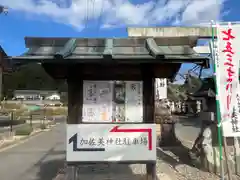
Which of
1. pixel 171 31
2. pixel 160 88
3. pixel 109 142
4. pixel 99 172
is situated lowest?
pixel 99 172

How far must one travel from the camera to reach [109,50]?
4.87 m

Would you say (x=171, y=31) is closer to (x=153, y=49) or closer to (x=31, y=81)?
(x=153, y=49)

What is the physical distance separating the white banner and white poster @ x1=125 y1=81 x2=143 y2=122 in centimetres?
153

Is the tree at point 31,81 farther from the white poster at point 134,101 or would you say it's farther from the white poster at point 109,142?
the white poster at point 134,101

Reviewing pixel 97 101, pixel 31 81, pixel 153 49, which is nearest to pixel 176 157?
pixel 97 101

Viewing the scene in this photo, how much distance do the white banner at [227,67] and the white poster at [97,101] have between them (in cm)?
215

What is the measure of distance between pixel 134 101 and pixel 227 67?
192cm

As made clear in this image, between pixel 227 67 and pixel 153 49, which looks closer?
pixel 153 49

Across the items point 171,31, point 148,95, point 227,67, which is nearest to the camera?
point 227,67

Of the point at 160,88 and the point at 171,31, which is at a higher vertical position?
the point at 171,31

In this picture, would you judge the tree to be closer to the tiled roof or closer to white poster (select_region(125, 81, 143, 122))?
the tiled roof

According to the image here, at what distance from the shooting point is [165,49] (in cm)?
507

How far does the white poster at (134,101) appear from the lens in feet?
17.5

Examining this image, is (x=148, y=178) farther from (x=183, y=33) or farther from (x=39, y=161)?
(x=183, y=33)
